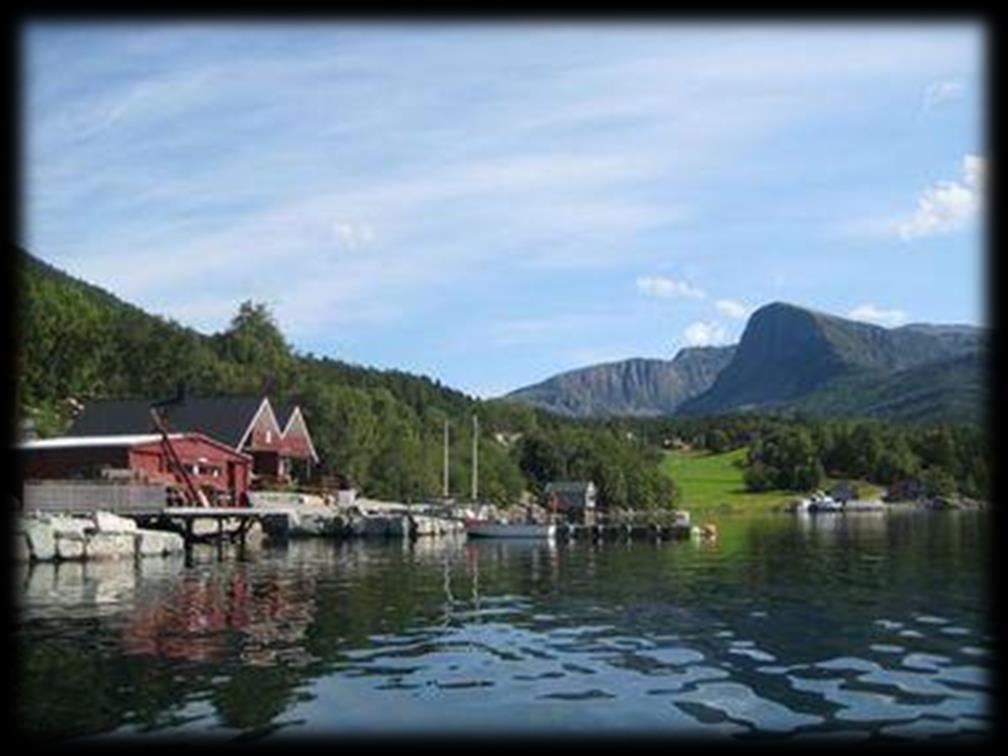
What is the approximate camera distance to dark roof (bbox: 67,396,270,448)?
261ft

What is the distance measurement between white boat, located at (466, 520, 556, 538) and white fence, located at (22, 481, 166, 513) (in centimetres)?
2402

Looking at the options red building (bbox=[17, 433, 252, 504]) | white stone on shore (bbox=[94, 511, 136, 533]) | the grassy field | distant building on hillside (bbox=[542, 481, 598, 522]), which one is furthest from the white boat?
the grassy field

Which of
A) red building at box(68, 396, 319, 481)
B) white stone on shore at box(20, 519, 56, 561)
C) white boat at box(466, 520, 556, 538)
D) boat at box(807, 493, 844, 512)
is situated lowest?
boat at box(807, 493, 844, 512)

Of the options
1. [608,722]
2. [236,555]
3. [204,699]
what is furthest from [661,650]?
[236,555]

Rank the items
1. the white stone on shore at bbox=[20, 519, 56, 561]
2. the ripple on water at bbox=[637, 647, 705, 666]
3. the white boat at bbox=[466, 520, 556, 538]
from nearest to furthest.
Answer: the ripple on water at bbox=[637, 647, 705, 666], the white stone on shore at bbox=[20, 519, 56, 561], the white boat at bbox=[466, 520, 556, 538]

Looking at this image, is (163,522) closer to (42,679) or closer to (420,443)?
(42,679)

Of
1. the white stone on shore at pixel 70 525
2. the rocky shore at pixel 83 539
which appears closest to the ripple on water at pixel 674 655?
the rocky shore at pixel 83 539

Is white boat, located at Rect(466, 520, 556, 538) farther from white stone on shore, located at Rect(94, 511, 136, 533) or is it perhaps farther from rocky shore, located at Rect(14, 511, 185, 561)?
white stone on shore, located at Rect(94, 511, 136, 533)

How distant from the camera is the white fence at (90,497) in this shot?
5131 cm

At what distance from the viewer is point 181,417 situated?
83562mm

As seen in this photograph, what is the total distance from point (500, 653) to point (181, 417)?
64765mm

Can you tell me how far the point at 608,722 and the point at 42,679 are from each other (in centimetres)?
900

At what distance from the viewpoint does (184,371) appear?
10675 centimetres

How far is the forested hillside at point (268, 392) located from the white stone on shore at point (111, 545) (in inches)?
1357
